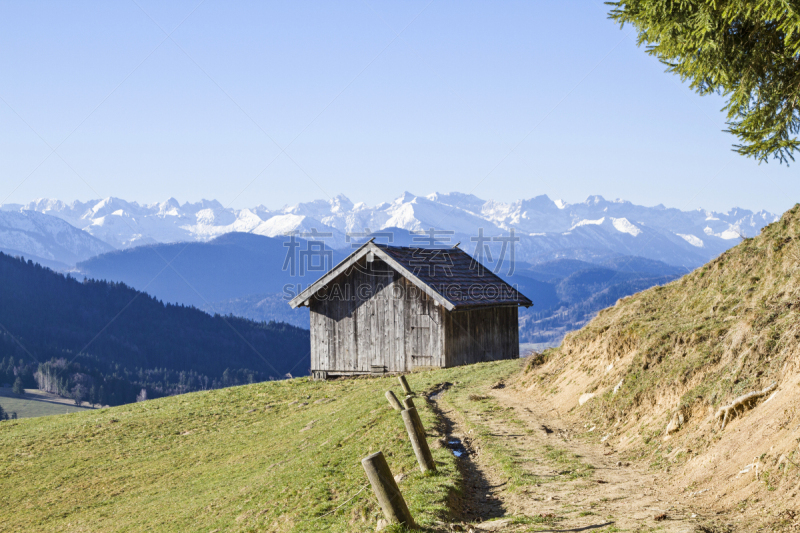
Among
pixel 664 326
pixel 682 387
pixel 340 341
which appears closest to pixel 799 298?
pixel 682 387

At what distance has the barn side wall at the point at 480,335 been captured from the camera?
32.4m

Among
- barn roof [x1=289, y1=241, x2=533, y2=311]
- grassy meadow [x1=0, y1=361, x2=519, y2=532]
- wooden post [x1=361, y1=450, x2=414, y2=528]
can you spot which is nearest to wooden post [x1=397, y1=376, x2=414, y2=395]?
grassy meadow [x1=0, y1=361, x2=519, y2=532]

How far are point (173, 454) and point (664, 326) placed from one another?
17.6 metres

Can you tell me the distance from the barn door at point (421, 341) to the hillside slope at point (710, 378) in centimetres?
1052

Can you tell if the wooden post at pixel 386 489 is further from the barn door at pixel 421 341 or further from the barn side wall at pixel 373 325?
the barn door at pixel 421 341

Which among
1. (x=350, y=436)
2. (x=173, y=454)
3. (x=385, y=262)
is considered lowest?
(x=173, y=454)

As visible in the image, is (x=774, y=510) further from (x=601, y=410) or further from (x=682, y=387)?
(x=601, y=410)

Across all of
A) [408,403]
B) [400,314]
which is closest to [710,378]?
[408,403]

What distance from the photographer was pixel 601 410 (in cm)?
1605

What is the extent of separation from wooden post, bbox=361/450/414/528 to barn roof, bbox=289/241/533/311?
21479 mm

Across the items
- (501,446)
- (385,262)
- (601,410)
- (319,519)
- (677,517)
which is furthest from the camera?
(385,262)

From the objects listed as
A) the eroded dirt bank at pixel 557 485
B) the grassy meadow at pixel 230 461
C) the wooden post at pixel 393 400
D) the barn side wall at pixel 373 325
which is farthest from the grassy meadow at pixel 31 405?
the eroded dirt bank at pixel 557 485

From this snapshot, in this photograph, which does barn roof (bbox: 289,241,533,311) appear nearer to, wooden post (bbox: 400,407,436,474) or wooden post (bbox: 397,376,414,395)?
wooden post (bbox: 397,376,414,395)

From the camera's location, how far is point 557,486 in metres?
11.4
